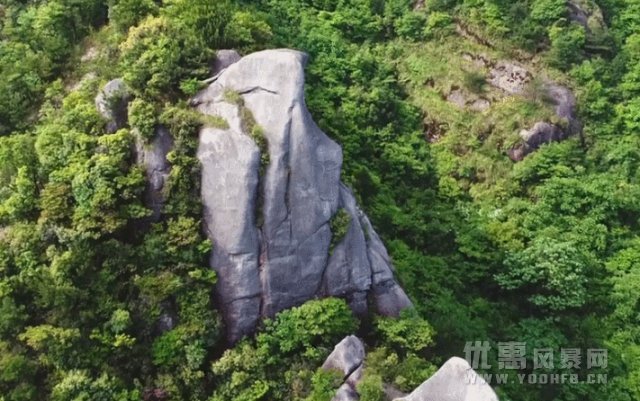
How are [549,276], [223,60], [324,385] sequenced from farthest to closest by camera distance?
1. [549,276]
2. [223,60]
3. [324,385]

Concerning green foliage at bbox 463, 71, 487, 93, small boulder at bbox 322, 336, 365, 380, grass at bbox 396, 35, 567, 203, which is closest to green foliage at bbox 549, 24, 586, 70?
grass at bbox 396, 35, 567, 203

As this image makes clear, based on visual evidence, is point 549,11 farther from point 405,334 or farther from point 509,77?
point 405,334

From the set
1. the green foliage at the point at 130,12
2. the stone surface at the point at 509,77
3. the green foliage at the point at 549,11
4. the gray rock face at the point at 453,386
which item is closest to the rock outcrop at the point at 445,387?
the gray rock face at the point at 453,386

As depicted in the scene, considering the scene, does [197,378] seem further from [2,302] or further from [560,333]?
[560,333]

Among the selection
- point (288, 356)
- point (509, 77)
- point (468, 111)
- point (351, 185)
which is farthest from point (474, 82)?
point (288, 356)

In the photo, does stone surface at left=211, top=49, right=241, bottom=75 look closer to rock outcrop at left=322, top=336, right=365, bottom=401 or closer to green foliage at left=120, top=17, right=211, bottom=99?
green foliage at left=120, top=17, right=211, bottom=99
